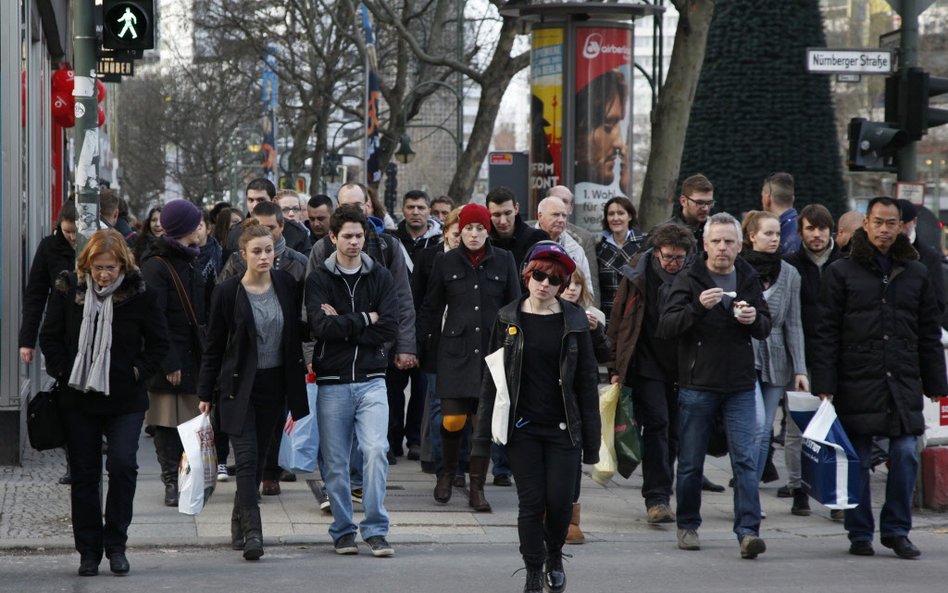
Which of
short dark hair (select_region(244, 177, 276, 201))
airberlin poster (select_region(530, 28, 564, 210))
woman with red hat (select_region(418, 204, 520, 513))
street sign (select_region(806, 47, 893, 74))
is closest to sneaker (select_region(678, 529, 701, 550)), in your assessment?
woman with red hat (select_region(418, 204, 520, 513))

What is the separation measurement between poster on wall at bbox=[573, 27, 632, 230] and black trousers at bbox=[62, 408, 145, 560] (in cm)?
1011

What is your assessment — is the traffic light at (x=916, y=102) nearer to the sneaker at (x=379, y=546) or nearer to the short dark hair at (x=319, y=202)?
the short dark hair at (x=319, y=202)

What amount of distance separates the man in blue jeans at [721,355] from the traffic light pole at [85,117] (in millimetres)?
3467

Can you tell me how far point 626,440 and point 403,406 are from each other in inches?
109

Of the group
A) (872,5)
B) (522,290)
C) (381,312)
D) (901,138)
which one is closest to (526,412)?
(381,312)

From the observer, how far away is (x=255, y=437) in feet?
26.7

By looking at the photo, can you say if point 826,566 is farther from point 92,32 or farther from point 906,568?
point 92,32

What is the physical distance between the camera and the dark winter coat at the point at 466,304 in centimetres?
942

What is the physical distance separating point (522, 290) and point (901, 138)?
372 centimetres

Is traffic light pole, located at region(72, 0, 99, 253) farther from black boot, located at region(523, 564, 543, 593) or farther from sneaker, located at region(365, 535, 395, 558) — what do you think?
black boot, located at region(523, 564, 543, 593)

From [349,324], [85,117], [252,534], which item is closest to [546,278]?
[349,324]

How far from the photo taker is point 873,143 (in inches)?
471

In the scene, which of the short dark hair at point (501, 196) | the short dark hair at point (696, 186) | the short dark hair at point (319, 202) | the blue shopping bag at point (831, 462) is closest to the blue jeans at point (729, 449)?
the blue shopping bag at point (831, 462)

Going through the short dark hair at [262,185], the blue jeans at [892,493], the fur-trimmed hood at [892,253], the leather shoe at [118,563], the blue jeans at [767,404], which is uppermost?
the short dark hair at [262,185]
